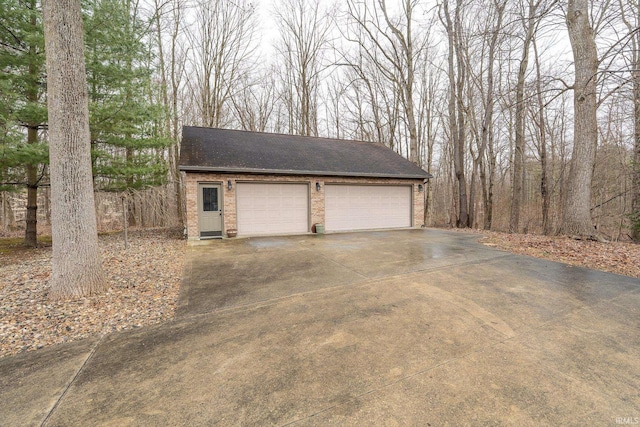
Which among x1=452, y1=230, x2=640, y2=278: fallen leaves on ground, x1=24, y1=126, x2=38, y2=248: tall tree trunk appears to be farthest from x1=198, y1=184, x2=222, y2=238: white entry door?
x1=452, y1=230, x2=640, y2=278: fallen leaves on ground

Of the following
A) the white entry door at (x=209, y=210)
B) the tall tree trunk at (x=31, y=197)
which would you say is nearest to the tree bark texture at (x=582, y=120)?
the white entry door at (x=209, y=210)

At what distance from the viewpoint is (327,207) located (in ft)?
34.6

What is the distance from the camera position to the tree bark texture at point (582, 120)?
7.11 metres

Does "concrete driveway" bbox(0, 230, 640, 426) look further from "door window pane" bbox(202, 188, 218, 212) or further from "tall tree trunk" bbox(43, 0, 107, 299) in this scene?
"door window pane" bbox(202, 188, 218, 212)

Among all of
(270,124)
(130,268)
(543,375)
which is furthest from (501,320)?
(270,124)

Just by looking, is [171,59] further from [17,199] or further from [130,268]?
[130,268]

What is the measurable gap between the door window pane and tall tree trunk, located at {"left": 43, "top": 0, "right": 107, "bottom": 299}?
16.7ft

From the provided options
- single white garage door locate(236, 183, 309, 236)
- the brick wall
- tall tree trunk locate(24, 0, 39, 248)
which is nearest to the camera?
tall tree trunk locate(24, 0, 39, 248)

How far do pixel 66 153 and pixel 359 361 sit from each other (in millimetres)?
4545

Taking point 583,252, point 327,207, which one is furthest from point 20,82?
point 583,252

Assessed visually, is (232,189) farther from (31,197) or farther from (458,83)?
(458,83)

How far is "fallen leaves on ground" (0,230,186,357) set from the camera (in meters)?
2.83

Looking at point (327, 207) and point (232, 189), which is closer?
point (232, 189)

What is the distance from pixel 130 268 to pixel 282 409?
4.69 metres
